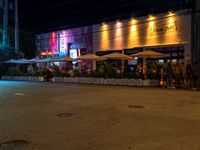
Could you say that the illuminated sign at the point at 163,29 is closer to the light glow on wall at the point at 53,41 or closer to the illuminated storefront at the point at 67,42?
the illuminated storefront at the point at 67,42

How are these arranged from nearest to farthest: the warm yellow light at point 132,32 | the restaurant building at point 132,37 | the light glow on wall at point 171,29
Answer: the restaurant building at point 132,37 < the light glow on wall at point 171,29 < the warm yellow light at point 132,32

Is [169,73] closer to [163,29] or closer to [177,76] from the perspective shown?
[177,76]

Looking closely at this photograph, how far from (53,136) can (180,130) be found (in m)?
3.21

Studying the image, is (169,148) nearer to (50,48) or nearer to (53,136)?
(53,136)

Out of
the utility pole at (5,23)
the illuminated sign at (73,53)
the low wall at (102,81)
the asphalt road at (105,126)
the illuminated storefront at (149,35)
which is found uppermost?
the utility pole at (5,23)

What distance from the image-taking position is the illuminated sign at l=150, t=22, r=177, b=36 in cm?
2859

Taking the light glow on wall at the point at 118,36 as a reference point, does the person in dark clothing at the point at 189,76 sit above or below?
below

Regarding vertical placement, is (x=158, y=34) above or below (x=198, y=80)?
above

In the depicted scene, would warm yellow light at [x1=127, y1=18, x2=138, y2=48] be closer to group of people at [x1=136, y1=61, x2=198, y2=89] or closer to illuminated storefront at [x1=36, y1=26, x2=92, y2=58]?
illuminated storefront at [x1=36, y1=26, x2=92, y2=58]

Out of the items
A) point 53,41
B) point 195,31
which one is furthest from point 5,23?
point 195,31

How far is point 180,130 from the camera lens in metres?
7.76

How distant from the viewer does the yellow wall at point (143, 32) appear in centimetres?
2805

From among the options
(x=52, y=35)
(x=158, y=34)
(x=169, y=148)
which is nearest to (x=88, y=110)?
(x=169, y=148)

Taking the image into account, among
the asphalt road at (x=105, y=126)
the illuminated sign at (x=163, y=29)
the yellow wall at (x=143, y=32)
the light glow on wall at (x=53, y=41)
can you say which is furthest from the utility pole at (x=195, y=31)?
the light glow on wall at (x=53, y=41)
